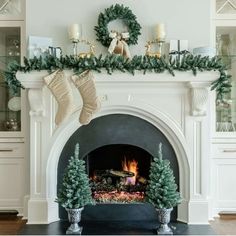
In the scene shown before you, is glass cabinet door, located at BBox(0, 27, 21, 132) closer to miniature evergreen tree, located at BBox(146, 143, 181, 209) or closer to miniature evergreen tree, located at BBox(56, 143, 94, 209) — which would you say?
miniature evergreen tree, located at BBox(56, 143, 94, 209)

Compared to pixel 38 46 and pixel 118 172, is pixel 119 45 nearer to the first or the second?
pixel 38 46

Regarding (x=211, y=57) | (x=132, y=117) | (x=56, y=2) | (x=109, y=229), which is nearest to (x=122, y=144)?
(x=132, y=117)

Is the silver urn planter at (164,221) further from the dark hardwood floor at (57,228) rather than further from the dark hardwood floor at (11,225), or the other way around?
the dark hardwood floor at (11,225)

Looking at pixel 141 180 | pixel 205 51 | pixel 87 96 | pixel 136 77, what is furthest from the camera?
pixel 141 180

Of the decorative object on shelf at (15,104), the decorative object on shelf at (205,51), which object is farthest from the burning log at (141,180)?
the decorative object on shelf at (15,104)

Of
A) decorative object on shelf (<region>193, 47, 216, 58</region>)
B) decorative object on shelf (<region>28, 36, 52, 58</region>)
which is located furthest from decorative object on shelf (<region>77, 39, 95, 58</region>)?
decorative object on shelf (<region>193, 47, 216, 58</region>)

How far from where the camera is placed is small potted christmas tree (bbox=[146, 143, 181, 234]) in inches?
111

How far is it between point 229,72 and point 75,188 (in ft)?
6.51

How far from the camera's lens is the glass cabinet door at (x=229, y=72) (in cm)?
356

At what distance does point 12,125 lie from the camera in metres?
3.54

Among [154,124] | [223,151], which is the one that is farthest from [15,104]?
[223,151]

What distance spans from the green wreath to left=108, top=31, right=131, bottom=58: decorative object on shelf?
0.05 m

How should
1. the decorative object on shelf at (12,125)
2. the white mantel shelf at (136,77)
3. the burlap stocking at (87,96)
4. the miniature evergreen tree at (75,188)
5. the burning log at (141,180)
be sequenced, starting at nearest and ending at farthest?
the burlap stocking at (87,96) → the miniature evergreen tree at (75,188) → the white mantel shelf at (136,77) → the burning log at (141,180) → the decorative object on shelf at (12,125)

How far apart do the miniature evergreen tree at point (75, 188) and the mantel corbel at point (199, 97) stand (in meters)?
1.09
